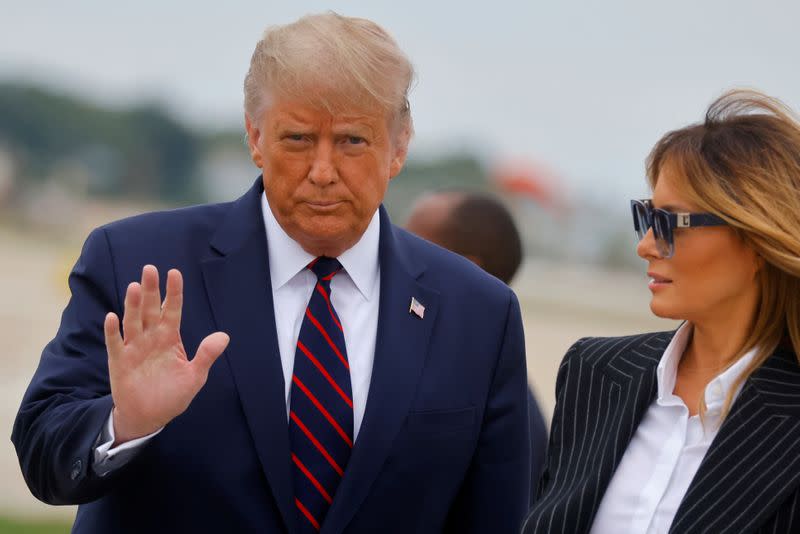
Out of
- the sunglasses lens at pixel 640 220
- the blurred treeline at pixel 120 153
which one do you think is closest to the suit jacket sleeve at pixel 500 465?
the sunglasses lens at pixel 640 220

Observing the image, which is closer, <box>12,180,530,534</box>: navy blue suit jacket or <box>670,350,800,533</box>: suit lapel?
<box>670,350,800,533</box>: suit lapel

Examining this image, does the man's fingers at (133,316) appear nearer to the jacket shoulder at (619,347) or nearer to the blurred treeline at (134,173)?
the jacket shoulder at (619,347)

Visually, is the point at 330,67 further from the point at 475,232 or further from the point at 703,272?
the point at 475,232

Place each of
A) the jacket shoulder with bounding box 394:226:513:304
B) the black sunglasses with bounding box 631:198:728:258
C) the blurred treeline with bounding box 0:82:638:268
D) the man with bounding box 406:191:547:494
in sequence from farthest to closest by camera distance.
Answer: the blurred treeline with bounding box 0:82:638:268, the man with bounding box 406:191:547:494, the jacket shoulder with bounding box 394:226:513:304, the black sunglasses with bounding box 631:198:728:258

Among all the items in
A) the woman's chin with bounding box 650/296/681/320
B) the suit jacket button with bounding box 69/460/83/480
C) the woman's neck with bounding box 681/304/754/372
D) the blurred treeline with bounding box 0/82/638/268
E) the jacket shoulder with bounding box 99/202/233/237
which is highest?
the jacket shoulder with bounding box 99/202/233/237

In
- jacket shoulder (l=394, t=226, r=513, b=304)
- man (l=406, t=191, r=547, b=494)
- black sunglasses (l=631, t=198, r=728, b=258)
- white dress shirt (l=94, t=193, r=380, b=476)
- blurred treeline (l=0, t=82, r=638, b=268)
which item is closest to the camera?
black sunglasses (l=631, t=198, r=728, b=258)

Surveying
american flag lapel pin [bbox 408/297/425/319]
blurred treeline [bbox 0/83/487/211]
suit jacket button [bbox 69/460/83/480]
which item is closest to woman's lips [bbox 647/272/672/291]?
american flag lapel pin [bbox 408/297/425/319]

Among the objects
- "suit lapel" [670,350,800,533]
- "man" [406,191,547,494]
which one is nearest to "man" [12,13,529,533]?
"suit lapel" [670,350,800,533]

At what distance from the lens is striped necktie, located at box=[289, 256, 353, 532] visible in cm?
307

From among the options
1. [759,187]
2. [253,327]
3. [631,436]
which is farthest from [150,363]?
[759,187]

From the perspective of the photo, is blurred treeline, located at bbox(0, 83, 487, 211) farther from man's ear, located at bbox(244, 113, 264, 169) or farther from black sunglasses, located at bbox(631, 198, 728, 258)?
black sunglasses, located at bbox(631, 198, 728, 258)

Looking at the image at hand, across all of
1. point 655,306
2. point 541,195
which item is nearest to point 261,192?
point 655,306

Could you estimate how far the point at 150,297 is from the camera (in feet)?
9.14

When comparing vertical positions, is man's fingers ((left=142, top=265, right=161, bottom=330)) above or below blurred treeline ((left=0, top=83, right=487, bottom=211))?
above
